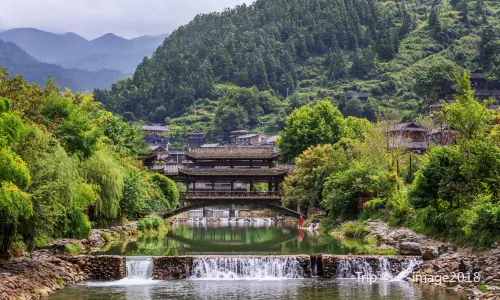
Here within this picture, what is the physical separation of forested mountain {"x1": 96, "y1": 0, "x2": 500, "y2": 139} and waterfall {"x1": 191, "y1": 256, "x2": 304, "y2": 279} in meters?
85.2

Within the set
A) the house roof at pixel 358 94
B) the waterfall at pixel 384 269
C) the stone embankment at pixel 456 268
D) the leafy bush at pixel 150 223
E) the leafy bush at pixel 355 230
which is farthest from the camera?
the house roof at pixel 358 94

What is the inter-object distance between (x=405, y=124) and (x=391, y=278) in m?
50.1

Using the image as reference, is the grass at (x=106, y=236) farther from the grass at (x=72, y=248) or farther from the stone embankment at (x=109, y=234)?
the grass at (x=72, y=248)

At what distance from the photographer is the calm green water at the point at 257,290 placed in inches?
942

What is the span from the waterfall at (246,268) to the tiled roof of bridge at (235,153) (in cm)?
3575

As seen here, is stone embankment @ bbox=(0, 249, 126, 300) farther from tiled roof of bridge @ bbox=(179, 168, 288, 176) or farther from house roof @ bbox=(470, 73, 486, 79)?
house roof @ bbox=(470, 73, 486, 79)

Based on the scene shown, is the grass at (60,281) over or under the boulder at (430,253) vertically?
under

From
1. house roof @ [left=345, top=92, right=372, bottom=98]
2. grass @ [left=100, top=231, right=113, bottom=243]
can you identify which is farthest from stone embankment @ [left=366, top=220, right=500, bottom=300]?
house roof @ [left=345, top=92, right=372, bottom=98]

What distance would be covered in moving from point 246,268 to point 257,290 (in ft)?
12.6

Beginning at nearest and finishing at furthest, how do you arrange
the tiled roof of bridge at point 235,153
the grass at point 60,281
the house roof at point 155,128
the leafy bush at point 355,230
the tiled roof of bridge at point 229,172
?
the grass at point 60,281 → the leafy bush at point 355,230 → the tiled roof of bridge at point 229,172 → the tiled roof of bridge at point 235,153 → the house roof at point 155,128

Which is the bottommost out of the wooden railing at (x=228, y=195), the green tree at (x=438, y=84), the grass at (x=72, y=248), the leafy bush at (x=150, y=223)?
the grass at (x=72, y=248)

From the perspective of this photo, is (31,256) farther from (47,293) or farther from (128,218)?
(128,218)

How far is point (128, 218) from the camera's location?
47.7 metres

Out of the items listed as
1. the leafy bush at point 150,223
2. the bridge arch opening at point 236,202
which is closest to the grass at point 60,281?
the leafy bush at point 150,223
